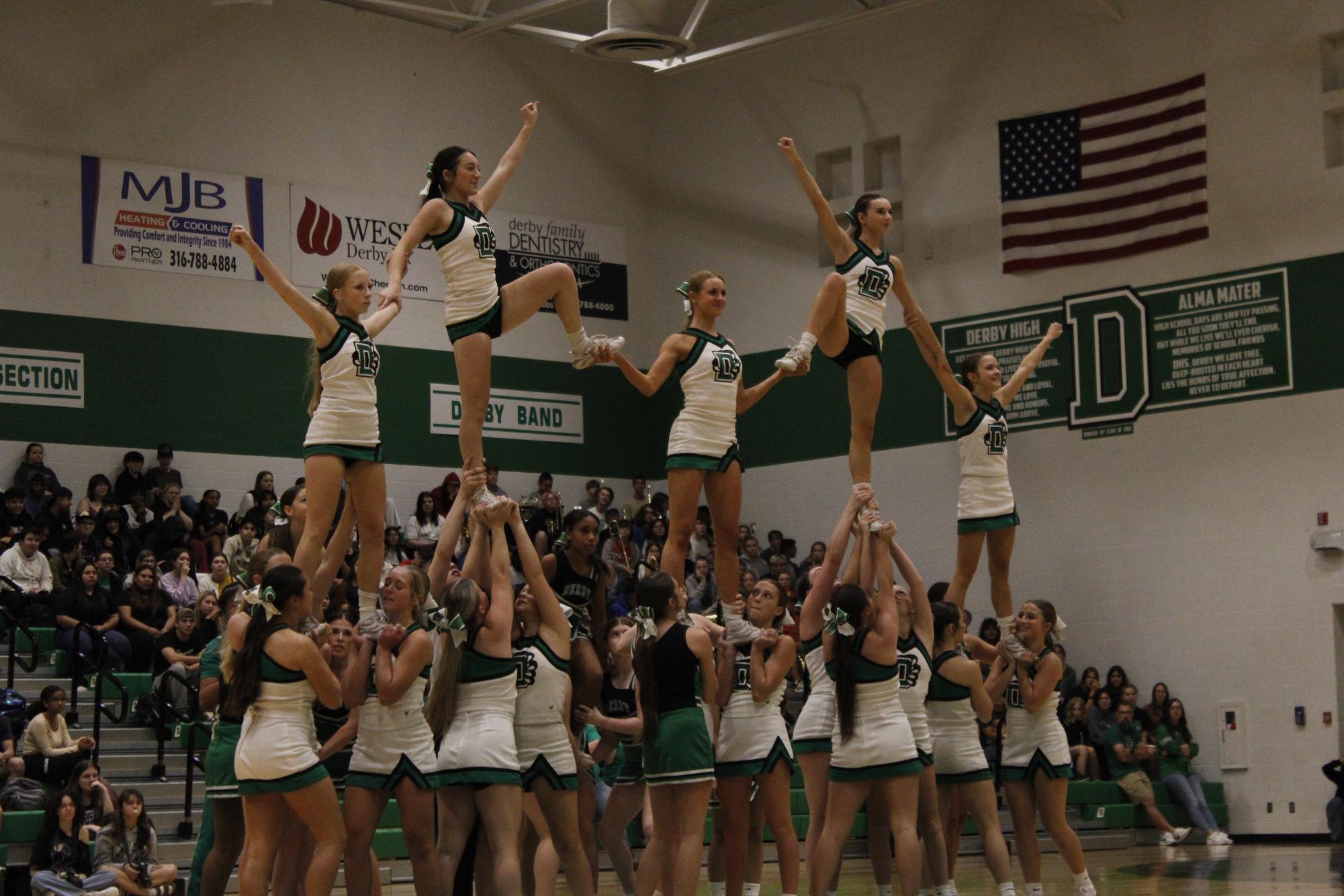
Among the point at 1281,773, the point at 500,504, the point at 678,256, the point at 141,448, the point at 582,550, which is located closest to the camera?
the point at 500,504

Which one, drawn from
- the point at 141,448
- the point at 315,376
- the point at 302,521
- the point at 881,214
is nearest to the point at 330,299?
the point at 315,376

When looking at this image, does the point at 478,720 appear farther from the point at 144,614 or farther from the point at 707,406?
the point at 144,614

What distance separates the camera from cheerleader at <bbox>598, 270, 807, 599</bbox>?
10289 mm

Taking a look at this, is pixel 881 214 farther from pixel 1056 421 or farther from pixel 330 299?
pixel 1056 421

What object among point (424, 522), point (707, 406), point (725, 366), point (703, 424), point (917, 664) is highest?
point (725, 366)

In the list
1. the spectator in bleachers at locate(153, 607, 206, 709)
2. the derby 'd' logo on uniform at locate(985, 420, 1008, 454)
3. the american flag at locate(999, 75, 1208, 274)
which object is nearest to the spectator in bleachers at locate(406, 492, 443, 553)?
the spectator in bleachers at locate(153, 607, 206, 709)

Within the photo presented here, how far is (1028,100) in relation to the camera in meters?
22.1

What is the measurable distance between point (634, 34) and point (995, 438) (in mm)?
9919

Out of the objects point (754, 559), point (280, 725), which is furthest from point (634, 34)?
point (280, 725)

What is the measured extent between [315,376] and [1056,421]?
45.8 ft

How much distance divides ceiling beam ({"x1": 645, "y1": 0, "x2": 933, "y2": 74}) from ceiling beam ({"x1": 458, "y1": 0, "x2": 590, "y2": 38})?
160 centimetres

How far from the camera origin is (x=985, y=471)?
11867mm

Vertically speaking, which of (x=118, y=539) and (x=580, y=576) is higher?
(x=118, y=539)

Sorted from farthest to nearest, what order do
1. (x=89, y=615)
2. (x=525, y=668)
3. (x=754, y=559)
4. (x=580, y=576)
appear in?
(x=754, y=559) → (x=89, y=615) → (x=580, y=576) → (x=525, y=668)
